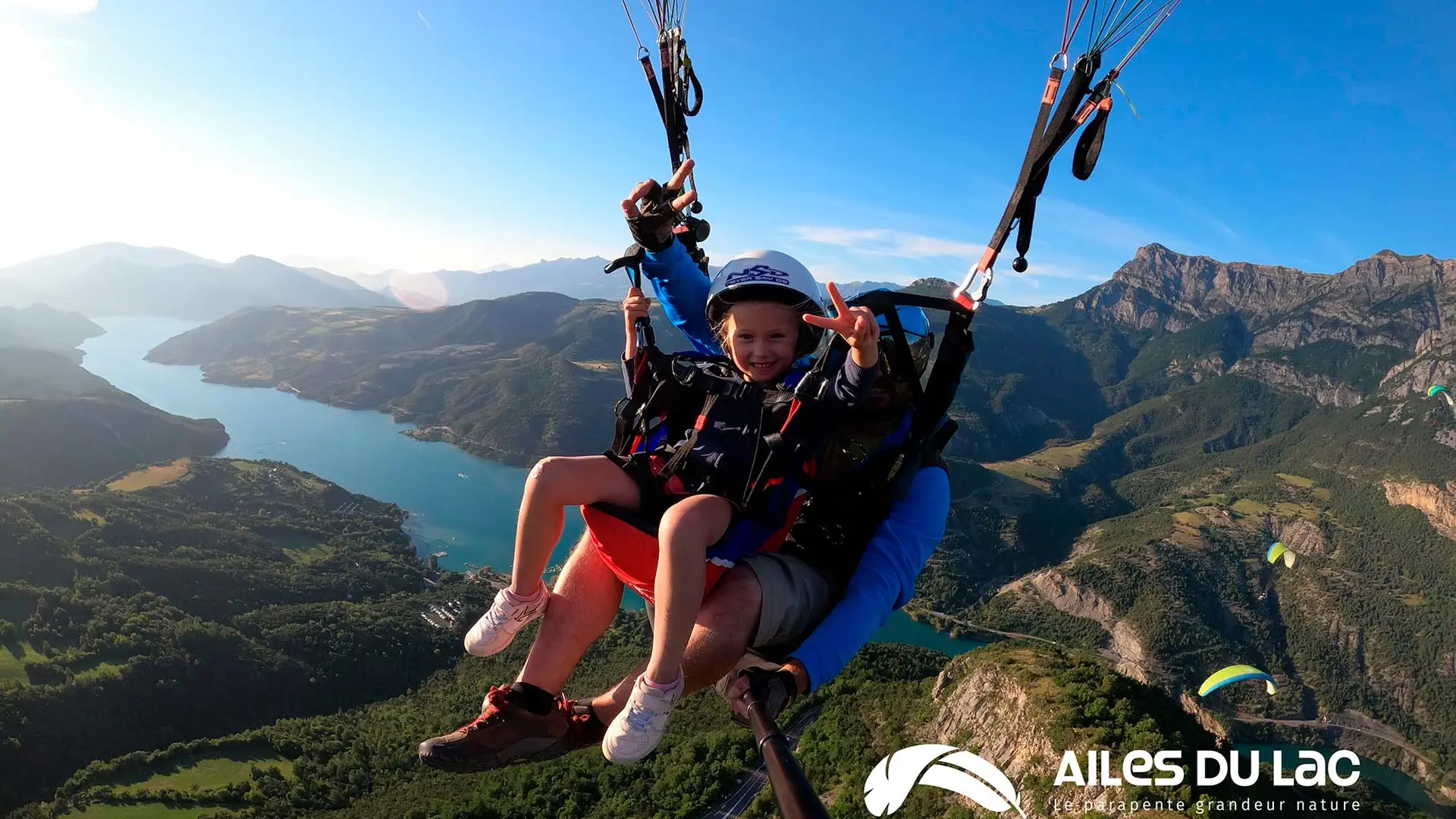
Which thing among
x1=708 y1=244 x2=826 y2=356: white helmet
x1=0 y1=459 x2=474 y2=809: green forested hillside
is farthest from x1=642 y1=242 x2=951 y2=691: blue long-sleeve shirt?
x1=0 y1=459 x2=474 y2=809: green forested hillside

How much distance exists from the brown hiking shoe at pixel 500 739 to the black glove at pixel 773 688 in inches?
36.6

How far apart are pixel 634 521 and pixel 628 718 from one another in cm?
76

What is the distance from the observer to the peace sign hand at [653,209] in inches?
138

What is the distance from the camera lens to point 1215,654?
204 feet

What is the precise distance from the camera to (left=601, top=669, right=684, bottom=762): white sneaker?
2.44m

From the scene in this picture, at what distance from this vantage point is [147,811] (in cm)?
3019

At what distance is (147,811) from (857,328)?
42490 millimetres

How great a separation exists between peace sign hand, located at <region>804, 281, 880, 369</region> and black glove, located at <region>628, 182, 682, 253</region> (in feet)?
4.59

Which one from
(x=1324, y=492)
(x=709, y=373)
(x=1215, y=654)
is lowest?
(x=1215, y=654)

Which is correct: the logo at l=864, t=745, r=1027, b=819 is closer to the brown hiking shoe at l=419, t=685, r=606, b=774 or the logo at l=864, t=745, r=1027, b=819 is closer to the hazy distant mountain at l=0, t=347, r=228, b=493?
the brown hiking shoe at l=419, t=685, r=606, b=774

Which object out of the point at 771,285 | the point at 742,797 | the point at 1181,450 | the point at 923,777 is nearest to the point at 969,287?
the point at 771,285

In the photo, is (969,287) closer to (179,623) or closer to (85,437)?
(179,623)

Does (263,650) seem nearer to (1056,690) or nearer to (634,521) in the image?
(1056,690)

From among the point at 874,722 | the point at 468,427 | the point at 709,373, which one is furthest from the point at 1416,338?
the point at 709,373
